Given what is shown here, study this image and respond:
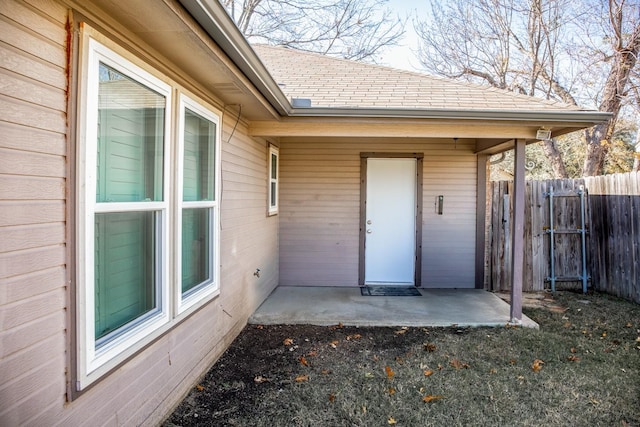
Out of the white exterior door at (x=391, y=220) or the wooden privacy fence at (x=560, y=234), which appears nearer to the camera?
the wooden privacy fence at (x=560, y=234)

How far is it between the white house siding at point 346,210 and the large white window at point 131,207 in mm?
3227

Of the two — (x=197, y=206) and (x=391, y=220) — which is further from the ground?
(x=197, y=206)

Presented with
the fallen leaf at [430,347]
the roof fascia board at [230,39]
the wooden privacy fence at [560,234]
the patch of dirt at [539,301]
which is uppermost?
the roof fascia board at [230,39]

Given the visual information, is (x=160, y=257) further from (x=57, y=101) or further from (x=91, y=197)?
(x=57, y=101)

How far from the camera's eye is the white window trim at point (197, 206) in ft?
9.14

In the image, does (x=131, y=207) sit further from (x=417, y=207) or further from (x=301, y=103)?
(x=417, y=207)

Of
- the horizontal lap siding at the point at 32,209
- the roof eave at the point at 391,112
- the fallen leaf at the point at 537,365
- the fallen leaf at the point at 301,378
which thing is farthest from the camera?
the fallen leaf at the point at 537,365

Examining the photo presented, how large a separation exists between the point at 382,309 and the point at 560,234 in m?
3.52

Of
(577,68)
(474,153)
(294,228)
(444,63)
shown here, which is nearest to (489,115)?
(474,153)

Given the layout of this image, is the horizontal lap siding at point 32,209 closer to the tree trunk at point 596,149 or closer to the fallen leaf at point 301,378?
the fallen leaf at point 301,378

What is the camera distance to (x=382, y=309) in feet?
17.0

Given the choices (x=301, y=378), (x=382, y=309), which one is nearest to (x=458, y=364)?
(x=301, y=378)

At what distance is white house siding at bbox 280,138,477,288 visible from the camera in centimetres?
633

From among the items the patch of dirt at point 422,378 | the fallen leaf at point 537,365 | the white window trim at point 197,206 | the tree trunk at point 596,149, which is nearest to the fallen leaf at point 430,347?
the patch of dirt at point 422,378
